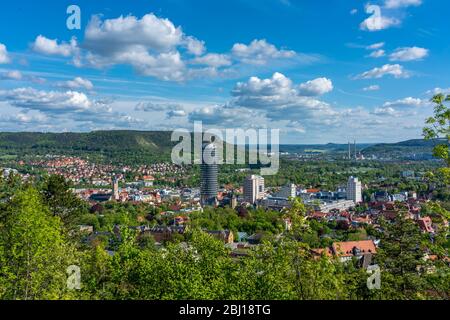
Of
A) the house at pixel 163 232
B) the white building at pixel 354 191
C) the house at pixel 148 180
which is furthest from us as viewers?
the house at pixel 148 180

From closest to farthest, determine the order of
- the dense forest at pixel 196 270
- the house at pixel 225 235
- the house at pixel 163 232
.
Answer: the dense forest at pixel 196 270 → the house at pixel 163 232 → the house at pixel 225 235

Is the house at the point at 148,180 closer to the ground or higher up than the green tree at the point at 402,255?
closer to the ground

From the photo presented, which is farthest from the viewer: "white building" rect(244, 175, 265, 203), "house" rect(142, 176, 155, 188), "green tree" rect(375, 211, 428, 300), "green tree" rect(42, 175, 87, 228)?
"house" rect(142, 176, 155, 188)

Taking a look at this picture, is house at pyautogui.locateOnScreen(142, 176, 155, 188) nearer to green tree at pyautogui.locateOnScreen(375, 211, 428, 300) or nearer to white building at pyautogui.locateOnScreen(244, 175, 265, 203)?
white building at pyautogui.locateOnScreen(244, 175, 265, 203)

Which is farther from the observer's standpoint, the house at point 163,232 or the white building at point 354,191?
the white building at point 354,191

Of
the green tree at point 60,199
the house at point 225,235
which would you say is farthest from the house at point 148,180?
the green tree at point 60,199

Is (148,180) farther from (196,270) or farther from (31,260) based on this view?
(31,260)

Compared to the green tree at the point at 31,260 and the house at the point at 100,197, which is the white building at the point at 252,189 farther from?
the green tree at the point at 31,260

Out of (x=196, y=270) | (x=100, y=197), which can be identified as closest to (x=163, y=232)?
(x=196, y=270)

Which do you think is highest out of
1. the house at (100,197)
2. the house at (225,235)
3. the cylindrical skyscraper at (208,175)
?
the cylindrical skyscraper at (208,175)

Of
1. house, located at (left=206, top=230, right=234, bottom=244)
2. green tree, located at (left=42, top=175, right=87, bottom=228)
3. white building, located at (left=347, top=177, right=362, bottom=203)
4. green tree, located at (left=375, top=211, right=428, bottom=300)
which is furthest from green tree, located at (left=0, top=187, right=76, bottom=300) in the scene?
white building, located at (left=347, top=177, right=362, bottom=203)
